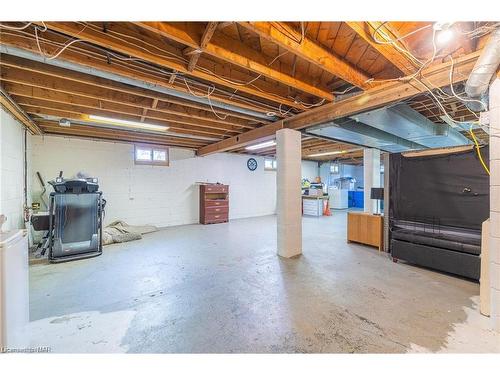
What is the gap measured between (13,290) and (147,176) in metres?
5.32

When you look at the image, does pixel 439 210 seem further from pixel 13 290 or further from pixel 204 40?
pixel 13 290

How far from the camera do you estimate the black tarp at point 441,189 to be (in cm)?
269

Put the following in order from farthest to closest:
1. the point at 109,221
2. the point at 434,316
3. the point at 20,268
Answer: the point at 109,221 → the point at 434,316 → the point at 20,268

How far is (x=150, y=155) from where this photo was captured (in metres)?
6.31

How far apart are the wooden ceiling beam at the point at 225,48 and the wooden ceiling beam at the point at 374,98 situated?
2.31ft

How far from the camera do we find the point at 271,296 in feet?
7.73

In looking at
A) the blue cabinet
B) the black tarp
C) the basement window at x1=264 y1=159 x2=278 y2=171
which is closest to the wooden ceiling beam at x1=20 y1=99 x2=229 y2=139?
the black tarp

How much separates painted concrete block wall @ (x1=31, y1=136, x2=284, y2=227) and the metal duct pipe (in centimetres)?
654

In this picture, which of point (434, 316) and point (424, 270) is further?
point (424, 270)

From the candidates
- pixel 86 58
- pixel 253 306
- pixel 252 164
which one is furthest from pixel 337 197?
pixel 86 58

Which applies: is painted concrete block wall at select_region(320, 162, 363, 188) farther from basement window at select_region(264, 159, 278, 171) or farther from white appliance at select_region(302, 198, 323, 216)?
basement window at select_region(264, 159, 278, 171)
